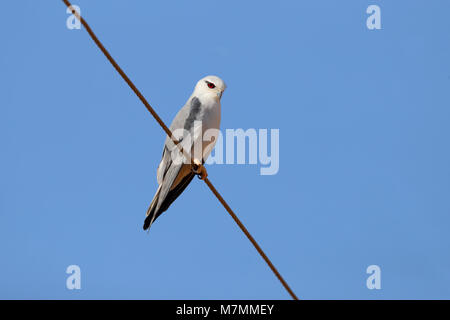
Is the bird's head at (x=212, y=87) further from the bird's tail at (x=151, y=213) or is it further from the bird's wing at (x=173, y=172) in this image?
the bird's tail at (x=151, y=213)

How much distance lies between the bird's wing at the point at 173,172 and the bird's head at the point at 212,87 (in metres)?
0.13

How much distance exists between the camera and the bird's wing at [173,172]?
6.38 metres

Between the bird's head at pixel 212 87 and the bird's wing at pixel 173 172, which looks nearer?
the bird's wing at pixel 173 172

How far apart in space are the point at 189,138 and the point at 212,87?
70 centimetres

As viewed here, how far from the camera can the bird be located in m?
6.54

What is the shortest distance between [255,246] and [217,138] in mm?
2718

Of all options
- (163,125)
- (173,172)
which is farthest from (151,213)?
(163,125)

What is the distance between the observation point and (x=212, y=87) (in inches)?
275

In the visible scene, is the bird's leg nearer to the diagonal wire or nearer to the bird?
the bird

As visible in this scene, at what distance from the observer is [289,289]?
4418 millimetres

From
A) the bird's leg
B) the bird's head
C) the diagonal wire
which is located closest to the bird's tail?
the bird's leg

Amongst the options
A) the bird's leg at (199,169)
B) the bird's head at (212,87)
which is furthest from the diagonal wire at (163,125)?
the bird's head at (212,87)
